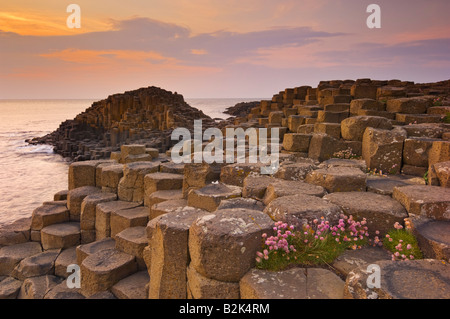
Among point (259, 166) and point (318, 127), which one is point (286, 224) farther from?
point (318, 127)

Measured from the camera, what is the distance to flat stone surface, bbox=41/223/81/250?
7.84 meters

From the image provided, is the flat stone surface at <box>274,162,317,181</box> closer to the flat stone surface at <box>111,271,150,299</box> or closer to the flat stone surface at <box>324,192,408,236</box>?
the flat stone surface at <box>324,192,408,236</box>

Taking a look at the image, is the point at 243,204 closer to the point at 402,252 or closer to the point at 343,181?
the point at 343,181

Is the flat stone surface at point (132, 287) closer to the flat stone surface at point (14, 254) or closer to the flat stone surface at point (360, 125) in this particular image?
the flat stone surface at point (14, 254)

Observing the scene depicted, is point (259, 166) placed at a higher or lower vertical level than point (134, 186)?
higher

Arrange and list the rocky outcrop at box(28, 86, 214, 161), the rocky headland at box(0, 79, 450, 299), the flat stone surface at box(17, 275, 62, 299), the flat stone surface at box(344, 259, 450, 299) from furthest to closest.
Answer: the rocky outcrop at box(28, 86, 214, 161)
the flat stone surface at box(17, 275, 62, 299)
the rocky headland at box(0, 79, 450, 299)
the flat stone surface at box(344, 259, 450, 299)

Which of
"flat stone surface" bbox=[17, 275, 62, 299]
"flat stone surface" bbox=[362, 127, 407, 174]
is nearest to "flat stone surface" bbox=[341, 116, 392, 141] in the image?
"flat stone surface" bbox=[362, 127, 407, 174]

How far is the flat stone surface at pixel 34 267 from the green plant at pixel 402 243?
23.9ft

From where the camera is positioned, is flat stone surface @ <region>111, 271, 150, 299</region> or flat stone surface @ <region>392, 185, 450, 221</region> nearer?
flat stone surface @ <region>392, 185, 450, 221</region>

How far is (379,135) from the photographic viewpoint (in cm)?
652

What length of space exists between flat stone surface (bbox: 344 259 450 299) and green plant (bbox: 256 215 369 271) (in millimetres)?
663

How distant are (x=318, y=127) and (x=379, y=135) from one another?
1.99m

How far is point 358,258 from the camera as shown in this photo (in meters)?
3.56
